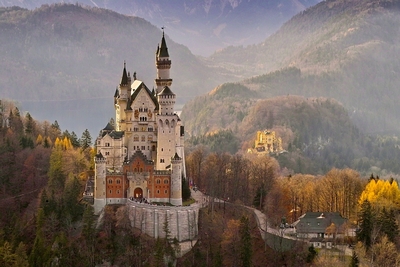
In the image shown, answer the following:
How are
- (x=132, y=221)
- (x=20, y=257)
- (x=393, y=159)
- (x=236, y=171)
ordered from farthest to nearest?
(x=393, y=159) → (x=236, y=171) → (x=132, y=221) → (x=20, y=257)

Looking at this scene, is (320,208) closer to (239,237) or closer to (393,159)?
(239,237)

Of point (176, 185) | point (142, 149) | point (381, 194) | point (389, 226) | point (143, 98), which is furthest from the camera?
point (142, 149)

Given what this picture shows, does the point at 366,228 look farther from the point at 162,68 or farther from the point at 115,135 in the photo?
the point at 162,68

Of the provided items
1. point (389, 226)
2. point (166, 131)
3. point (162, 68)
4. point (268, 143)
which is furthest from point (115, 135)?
point (268, 143)

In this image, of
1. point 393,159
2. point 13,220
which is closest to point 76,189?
point 13,220

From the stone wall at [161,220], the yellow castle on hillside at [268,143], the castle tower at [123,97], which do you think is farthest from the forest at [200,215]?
the yellow castle on hillside at [268,143]

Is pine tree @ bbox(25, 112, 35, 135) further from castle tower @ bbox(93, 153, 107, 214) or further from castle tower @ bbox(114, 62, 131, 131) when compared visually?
castle tower @ bbox(93, 153, 107, 214)
